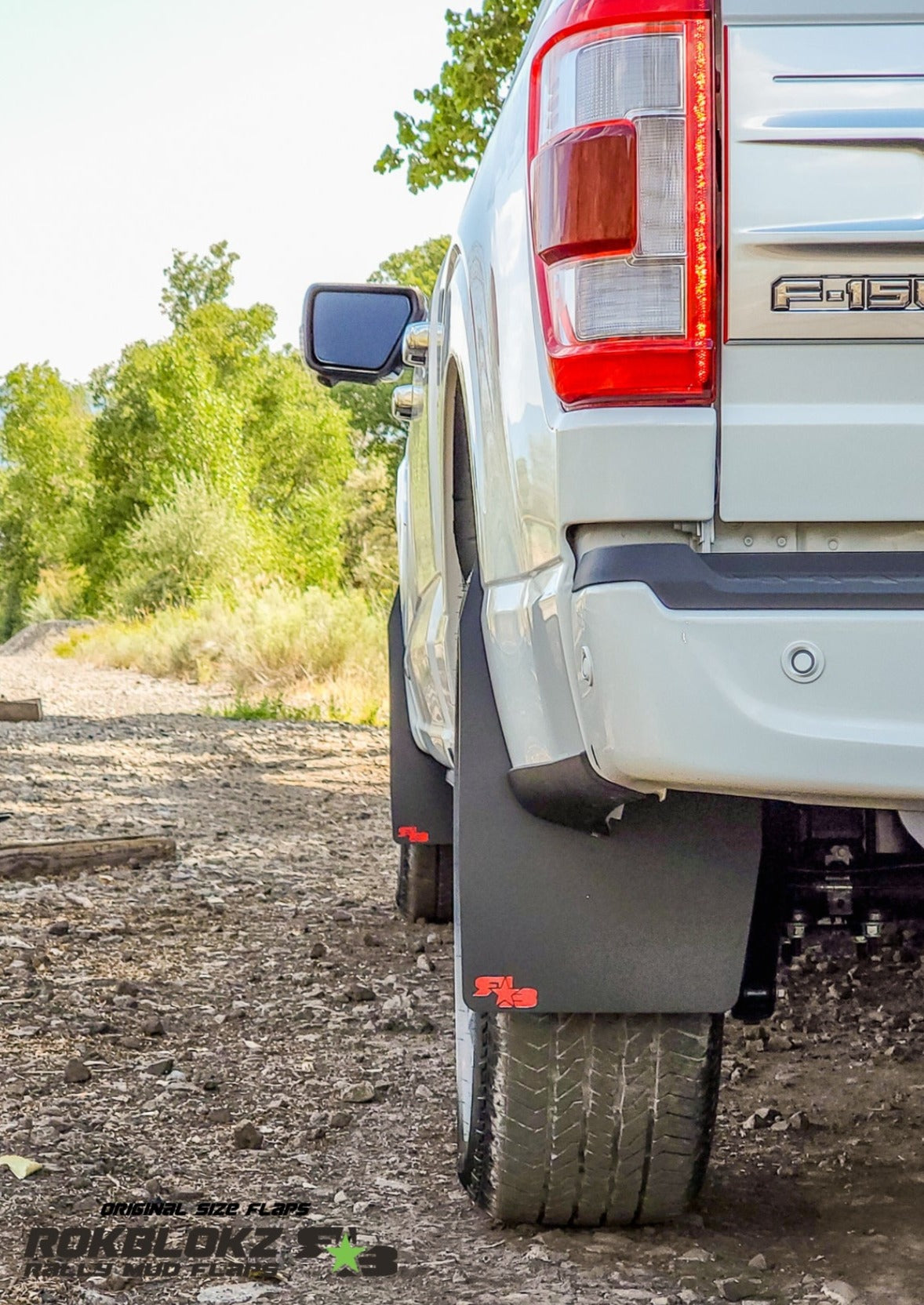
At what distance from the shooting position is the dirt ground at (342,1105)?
2.26 metres

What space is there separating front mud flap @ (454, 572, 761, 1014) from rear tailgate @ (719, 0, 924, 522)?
0.54 m

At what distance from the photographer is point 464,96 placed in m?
7.85

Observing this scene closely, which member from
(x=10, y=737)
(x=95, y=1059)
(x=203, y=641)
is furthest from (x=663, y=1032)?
(x=203, y=641)

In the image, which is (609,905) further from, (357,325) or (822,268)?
(357,325)

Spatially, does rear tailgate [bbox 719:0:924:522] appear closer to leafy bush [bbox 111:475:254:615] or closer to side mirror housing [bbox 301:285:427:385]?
side mirror housing [bbox 301:285:427:385]

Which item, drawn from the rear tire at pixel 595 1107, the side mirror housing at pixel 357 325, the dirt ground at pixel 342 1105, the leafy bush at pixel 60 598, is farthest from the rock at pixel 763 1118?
the leafy bush at pixel 60 598

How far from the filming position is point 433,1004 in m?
3.91

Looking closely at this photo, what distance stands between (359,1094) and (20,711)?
912cm

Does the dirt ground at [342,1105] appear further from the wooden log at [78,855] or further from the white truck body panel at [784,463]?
the white truck body panel at [784,463]

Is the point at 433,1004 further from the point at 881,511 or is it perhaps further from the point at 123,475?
the point at 123,475

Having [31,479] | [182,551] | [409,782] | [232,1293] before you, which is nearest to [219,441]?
[182,551]

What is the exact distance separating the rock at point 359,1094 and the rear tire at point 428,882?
149cm

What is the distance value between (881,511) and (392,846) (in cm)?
498

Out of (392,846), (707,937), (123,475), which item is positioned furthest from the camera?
(123,475)
